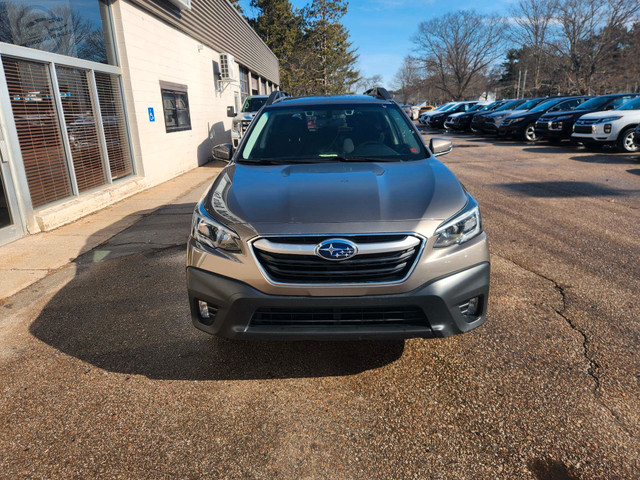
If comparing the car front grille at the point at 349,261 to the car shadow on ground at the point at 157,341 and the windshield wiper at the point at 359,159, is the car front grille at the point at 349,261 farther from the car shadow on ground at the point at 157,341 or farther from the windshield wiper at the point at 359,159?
the windshield wiper at the point at 359,159

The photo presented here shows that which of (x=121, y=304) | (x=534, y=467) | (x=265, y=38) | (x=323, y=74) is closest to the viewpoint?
(x=534, y=467)

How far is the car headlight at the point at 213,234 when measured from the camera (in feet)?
7.91

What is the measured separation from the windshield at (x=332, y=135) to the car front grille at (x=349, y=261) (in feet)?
4.08

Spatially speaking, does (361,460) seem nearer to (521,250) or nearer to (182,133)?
(521,250)

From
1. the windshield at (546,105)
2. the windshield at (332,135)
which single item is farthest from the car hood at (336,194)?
the windshield at (546,105)

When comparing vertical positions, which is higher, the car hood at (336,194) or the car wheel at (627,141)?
the car hood at (336,194)

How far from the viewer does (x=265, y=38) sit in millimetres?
42594

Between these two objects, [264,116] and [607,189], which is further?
[607,189]

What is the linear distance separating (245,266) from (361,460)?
1109mm

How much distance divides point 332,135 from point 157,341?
2155 millimetres

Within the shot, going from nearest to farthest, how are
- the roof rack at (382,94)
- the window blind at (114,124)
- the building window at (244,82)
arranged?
1. the roof rack at (382,94)
2. the window blind at (114,124)
3. the building window at (244,82)

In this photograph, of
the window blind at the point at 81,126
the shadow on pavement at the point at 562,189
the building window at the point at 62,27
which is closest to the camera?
the building window at the point at 62,27

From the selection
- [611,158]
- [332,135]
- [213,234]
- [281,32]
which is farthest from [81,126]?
[281,32]

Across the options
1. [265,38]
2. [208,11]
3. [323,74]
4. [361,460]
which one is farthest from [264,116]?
[323,74]
